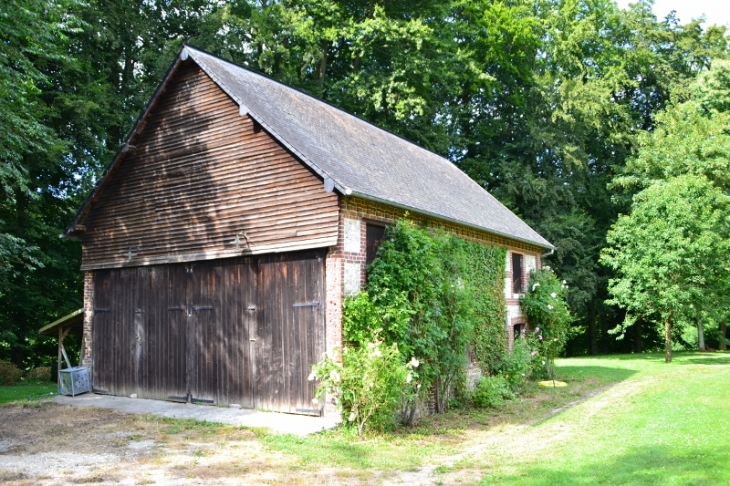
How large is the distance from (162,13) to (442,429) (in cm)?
2446

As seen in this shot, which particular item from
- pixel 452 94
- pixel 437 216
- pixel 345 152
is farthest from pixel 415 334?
pixel 452 94

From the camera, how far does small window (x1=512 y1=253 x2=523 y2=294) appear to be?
63.2ft

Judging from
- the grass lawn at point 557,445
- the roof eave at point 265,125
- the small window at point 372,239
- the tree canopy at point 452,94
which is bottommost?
the grass lawn at point 557,445

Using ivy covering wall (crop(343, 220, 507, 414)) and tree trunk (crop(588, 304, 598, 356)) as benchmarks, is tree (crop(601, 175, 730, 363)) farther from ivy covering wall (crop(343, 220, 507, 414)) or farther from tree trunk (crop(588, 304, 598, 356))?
ivy covering wall (crop(343, 220, 507, 414))

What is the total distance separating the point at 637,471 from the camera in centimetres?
786

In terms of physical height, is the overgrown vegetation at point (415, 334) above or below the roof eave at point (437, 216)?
below

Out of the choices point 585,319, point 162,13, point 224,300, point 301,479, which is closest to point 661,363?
point 585,319

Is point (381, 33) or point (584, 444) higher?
point (381, 33)

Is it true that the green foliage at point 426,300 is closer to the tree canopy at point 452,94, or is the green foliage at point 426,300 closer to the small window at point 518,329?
the small window at point 518,329

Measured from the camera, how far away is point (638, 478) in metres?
7.52

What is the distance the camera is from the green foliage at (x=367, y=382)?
1027cm

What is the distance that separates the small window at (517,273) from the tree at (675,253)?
753 centimetres

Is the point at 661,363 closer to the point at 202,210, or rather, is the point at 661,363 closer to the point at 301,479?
the point at 202,210

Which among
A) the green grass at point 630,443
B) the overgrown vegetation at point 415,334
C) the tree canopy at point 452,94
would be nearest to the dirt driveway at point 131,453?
the overgrown vegetation at point 415,334
